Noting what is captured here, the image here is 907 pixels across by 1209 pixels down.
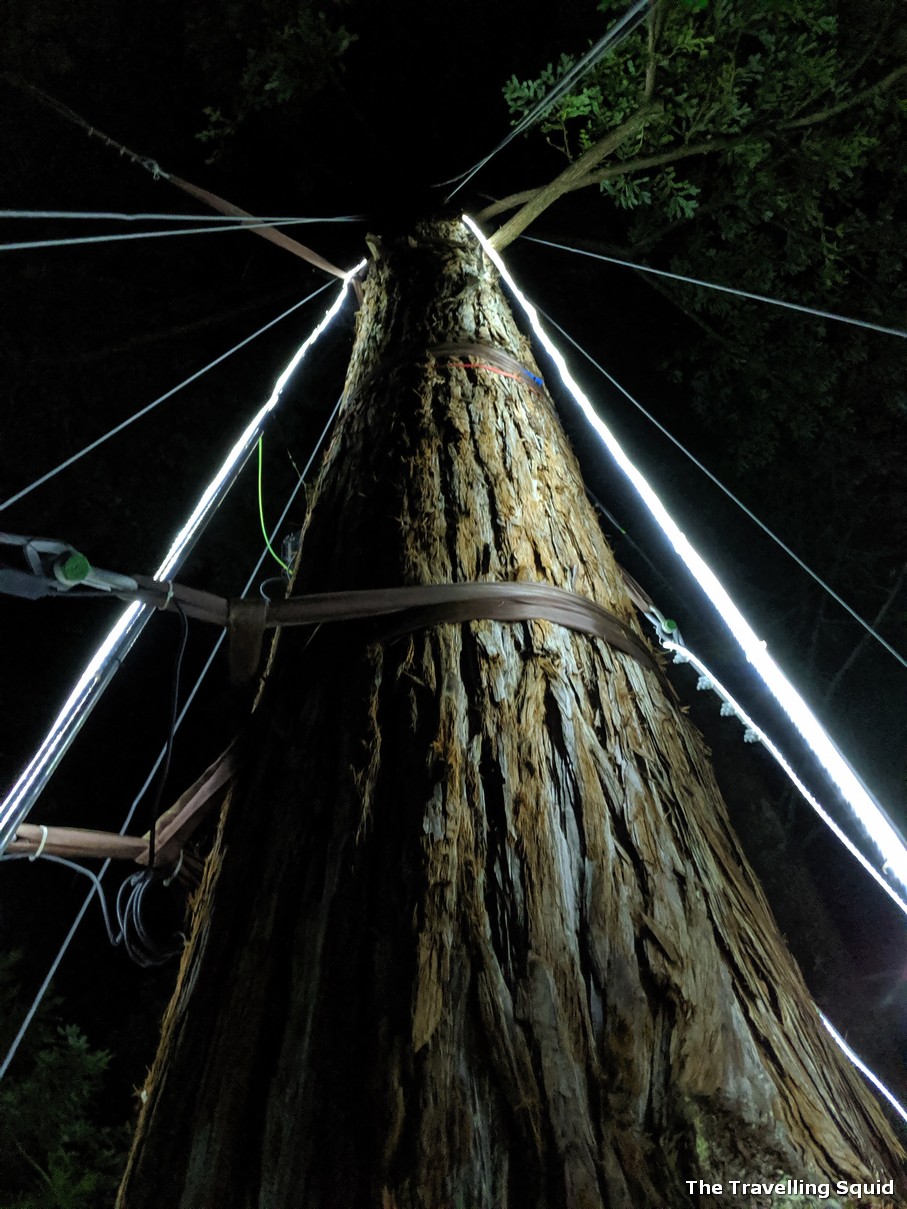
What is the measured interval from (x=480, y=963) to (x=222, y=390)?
6846mm

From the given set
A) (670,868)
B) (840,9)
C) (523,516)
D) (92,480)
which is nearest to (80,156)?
(92,480)

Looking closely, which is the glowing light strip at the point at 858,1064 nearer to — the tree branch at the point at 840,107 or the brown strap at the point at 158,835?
the brown strap at the point at 158,835

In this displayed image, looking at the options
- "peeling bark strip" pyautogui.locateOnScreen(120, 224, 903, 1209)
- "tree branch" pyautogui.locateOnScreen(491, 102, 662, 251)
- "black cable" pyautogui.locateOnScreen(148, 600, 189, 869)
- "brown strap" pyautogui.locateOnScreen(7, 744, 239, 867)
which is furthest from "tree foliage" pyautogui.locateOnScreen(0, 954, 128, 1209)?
"tree branch" pyautogui.locateOnScreen(491, 102, 662, 251)

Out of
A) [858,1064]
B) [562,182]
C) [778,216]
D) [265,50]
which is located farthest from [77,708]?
→ [778,216]

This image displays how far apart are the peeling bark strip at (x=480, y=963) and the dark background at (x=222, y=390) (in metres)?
4.03

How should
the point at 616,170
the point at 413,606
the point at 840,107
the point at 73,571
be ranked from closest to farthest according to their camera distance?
1. the point at 73,571
2. the point at 413,606
3. the point at 616,170
4. the point at 840,107

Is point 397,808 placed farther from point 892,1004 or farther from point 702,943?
point 892,1004

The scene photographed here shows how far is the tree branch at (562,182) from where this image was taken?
406 centimetres

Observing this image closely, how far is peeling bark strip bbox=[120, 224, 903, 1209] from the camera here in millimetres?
843

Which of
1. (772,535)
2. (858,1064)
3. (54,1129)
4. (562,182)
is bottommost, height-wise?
(858,1064)

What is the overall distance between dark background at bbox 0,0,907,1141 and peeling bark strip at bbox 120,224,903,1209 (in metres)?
4.03

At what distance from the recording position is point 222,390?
689cm

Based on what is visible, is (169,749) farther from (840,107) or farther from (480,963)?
(840,107)

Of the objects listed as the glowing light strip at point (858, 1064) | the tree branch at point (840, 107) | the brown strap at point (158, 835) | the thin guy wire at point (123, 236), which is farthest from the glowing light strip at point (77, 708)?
the tree branch at point (840, 107)
